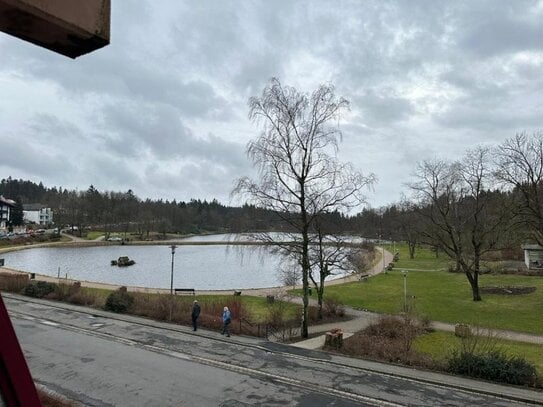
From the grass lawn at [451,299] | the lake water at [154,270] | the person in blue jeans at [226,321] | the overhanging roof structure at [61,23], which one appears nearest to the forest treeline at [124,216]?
the lake water at [154,270]

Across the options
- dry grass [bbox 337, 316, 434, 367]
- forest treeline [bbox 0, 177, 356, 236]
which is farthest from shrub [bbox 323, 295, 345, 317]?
forest treeline [bbox 0, 177, 356, 236]

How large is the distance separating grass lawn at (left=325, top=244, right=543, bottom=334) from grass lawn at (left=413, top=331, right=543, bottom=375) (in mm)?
4056

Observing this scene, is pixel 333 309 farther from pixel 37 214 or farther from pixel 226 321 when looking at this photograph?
pixel 37 214

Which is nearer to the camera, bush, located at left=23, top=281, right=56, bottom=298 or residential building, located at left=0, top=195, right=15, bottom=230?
bush, located at left=23, top=281, right=56, bottom=298

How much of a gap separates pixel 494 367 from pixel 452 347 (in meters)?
5.00

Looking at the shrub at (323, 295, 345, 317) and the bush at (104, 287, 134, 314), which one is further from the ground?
the bush at (104, 287, 134, 314)

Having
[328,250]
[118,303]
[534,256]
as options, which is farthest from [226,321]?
[534,256]

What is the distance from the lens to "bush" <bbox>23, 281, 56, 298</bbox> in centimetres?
3031

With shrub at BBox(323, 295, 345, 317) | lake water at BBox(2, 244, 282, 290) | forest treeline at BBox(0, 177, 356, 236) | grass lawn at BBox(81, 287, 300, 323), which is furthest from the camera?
forest treeline at BBox(0, 177, 356, 236)

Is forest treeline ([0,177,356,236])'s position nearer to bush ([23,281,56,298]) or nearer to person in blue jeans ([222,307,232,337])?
bush ([23,281,56,298])

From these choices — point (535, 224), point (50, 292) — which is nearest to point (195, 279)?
point (50, 292)

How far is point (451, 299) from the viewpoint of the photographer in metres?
36.3

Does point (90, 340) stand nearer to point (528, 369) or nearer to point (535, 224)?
point (528, 369)

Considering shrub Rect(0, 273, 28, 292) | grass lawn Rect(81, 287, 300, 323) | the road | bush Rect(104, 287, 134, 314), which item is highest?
shrub Rect(0, 273, 28, 292)
